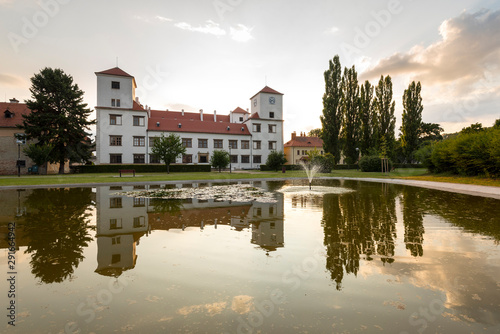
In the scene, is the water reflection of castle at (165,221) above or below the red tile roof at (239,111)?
below

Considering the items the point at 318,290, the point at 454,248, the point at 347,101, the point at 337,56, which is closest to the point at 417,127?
the point at 347,101

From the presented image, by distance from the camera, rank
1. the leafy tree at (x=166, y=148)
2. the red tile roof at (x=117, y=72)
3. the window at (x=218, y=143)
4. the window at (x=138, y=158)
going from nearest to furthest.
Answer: the leafy tree at (x=166, y=148) → the red tile roof at (x=117, y=72) → the window at (x=138, y=158) → the window at (x=218, y=143)

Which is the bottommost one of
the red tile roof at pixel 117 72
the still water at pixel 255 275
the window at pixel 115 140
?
the still water at pixel 255 275

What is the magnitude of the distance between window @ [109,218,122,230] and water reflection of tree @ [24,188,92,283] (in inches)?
23.4

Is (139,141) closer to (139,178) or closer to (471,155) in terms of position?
(139,178)

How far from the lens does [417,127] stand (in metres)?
46.1

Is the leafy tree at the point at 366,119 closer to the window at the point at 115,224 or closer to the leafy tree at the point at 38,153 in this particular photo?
the window at the point at 115,224

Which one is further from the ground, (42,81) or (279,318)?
(42,81)

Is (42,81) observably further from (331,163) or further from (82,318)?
(82,318)

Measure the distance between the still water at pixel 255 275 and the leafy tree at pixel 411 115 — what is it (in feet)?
147

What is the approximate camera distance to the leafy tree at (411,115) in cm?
4578

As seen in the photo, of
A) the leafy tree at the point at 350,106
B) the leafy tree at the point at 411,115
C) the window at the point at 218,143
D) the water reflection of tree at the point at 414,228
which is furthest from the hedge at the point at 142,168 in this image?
the leafy tree at the point at 411,115

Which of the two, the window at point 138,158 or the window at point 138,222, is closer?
the window at point 138,222

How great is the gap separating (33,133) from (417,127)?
64.1 m
